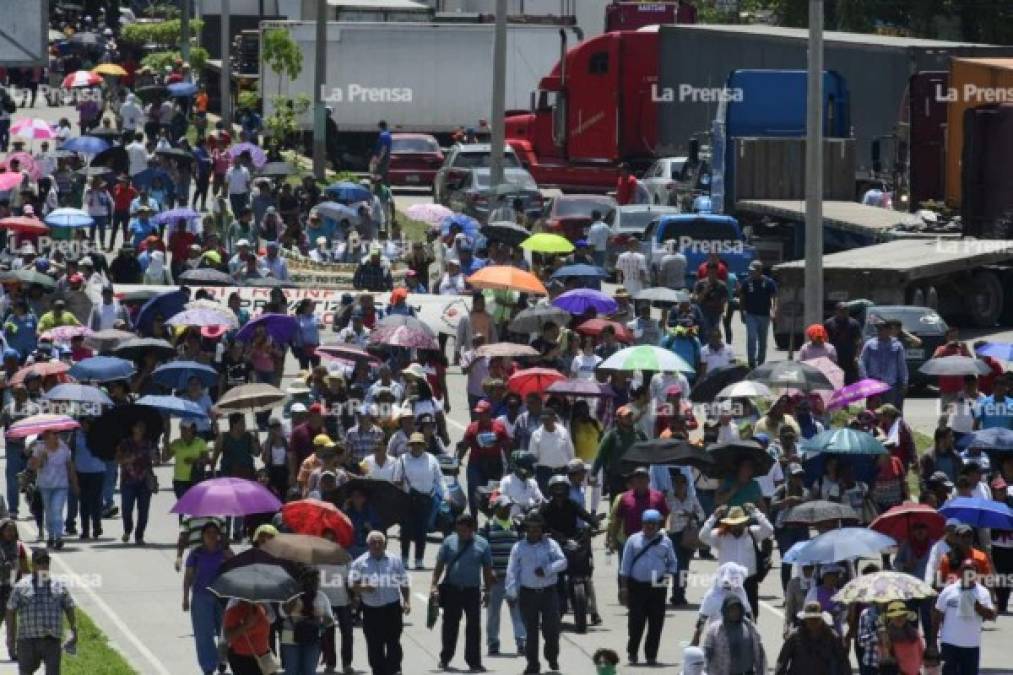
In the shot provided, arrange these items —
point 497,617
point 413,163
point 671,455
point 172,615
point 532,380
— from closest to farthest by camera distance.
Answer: point 497,617
point 172,615
point 671,455
point 532,380
point 413,163

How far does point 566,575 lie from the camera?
23969 mm

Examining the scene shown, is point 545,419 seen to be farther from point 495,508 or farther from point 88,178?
point 88,178

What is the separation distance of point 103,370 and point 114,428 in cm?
236

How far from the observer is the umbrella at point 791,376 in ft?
93.7

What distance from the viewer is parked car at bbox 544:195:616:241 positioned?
47562 millimetres

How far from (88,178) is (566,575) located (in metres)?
26.8

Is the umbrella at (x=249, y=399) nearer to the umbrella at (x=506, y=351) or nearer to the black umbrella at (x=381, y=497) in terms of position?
the umbrella at (x=506, y=351)

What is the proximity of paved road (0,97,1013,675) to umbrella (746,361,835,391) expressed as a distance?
8.10 ft

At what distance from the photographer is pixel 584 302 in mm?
34281

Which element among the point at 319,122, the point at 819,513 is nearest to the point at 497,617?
the point at 819,513

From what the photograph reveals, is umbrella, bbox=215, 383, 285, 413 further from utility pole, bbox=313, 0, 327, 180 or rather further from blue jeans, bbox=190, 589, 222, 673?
utility pole, bbox=313, 0, 327, 180

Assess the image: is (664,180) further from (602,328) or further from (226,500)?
(226,500)

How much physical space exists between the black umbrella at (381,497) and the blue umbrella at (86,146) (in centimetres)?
2793

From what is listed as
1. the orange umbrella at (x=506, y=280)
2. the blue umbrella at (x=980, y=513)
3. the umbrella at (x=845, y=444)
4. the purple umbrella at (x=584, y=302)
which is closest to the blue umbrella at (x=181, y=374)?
the orange umbrella at (x=506, y=280)
